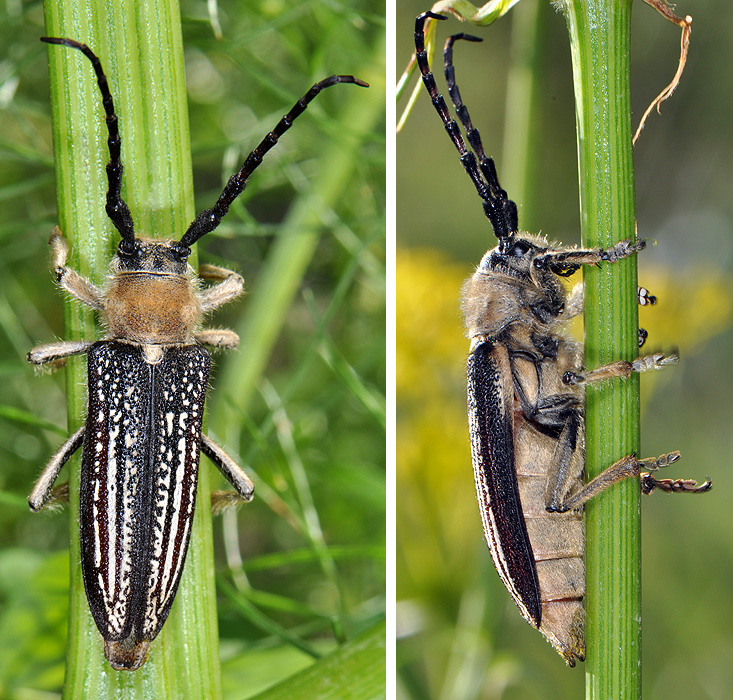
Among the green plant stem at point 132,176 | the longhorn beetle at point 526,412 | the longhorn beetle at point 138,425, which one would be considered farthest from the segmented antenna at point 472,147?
the green plant stem at point 132,176

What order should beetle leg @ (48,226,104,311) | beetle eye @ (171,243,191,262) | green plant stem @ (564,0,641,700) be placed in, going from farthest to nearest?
beetle eye @ (171,243,191,262) → beetle leg @ (48,226,104,311) → green plant stem @ (564,0,641,700)

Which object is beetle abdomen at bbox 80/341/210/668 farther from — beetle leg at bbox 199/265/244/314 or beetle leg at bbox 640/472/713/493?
beetle leg at bbox 640/472/713/493

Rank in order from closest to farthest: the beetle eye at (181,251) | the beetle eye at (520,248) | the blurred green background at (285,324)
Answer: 1. the beetle eye at (181,251)
2. the beetle eye at (520,248)
3. the blurred green background at (285,324)

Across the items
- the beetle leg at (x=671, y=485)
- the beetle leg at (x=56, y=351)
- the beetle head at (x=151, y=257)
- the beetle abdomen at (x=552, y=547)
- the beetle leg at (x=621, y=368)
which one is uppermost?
the beetle head at (x=151, y=257)

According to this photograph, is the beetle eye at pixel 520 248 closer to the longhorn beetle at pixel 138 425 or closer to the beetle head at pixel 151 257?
the longhorn beetle at pixel 138 425

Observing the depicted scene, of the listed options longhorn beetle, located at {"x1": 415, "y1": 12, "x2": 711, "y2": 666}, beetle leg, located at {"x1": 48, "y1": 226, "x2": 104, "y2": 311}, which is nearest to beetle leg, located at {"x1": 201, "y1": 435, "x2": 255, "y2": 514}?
beetle leg, located at {"x1": 48, "y1": 226, "x2": 104, "y2": 311}

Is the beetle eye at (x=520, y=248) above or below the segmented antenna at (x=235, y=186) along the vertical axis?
below

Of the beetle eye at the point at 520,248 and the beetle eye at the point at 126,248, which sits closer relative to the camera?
the beetle eye at the point at 126,248
